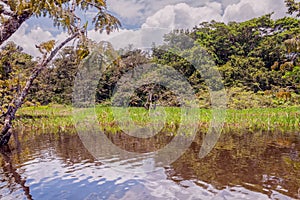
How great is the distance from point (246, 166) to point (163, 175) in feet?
5.20

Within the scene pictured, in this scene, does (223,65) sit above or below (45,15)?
above

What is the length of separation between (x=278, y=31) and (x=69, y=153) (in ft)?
87.6

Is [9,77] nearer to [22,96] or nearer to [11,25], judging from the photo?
[22,96]

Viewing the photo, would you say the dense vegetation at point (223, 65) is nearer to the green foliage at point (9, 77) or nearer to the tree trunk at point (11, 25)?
the green foliage at point (9, 77)

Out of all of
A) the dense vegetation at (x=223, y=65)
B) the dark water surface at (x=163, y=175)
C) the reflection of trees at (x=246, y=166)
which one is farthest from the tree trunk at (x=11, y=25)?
the dense vegetation at (x=223, y=65)

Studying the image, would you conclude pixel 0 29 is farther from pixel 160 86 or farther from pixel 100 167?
pixel 160 86

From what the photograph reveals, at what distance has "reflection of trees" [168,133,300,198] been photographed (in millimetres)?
4301

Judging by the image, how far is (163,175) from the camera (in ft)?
15.7

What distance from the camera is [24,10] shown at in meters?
2.83

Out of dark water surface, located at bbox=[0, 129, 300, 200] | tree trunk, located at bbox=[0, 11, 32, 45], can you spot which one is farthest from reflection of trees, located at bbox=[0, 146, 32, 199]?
tree trunk, located at bbox=[0, 11, 32, 45]

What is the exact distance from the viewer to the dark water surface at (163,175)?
12.9 ft

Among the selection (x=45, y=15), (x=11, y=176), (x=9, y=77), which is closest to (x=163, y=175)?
(x=11, y=176)

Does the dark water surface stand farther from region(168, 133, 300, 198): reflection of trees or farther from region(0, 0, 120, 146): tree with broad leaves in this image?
region(0, 0, 120, 146): tree with broad leaves

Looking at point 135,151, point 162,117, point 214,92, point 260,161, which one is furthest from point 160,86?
point 260,161
